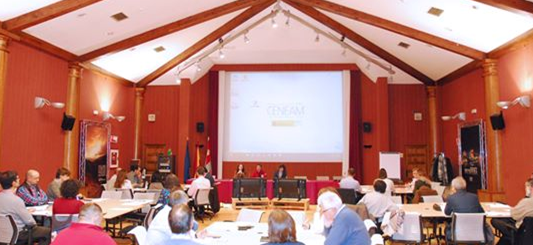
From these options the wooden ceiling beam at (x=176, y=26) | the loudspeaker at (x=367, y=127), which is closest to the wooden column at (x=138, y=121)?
the wooden ceiling beam at (x=176, y=26)

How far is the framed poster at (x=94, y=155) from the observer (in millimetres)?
9602

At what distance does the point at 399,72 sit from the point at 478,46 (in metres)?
3.82

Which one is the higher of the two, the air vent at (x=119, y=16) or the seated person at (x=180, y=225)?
the air vent at (x=119, y=16)

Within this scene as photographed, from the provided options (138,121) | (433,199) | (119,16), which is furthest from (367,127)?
(119,16)

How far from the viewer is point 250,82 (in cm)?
1333

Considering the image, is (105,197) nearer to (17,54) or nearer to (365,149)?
(17,54)

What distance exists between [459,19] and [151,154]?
979cm

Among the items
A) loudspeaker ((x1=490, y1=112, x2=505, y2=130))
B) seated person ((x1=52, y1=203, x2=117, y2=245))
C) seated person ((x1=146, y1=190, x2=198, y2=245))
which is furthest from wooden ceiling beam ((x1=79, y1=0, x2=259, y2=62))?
seated person ((x1=52, y1=203, x2=117, y2=245))

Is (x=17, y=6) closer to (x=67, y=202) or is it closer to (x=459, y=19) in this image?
(x=67, y=202)

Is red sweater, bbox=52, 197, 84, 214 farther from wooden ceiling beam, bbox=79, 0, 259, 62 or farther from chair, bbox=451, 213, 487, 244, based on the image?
wooden ceiling beam, bbox=79, 0, 259, 62

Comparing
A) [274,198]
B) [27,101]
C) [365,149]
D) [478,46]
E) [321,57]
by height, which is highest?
[321,57]

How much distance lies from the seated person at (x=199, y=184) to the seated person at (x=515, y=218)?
17.7 feet

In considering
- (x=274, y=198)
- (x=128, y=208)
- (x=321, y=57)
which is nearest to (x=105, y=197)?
(x=128, y=208)

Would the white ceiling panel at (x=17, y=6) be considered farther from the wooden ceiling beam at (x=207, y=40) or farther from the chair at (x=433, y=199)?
the chair at (x=433, y=199)
